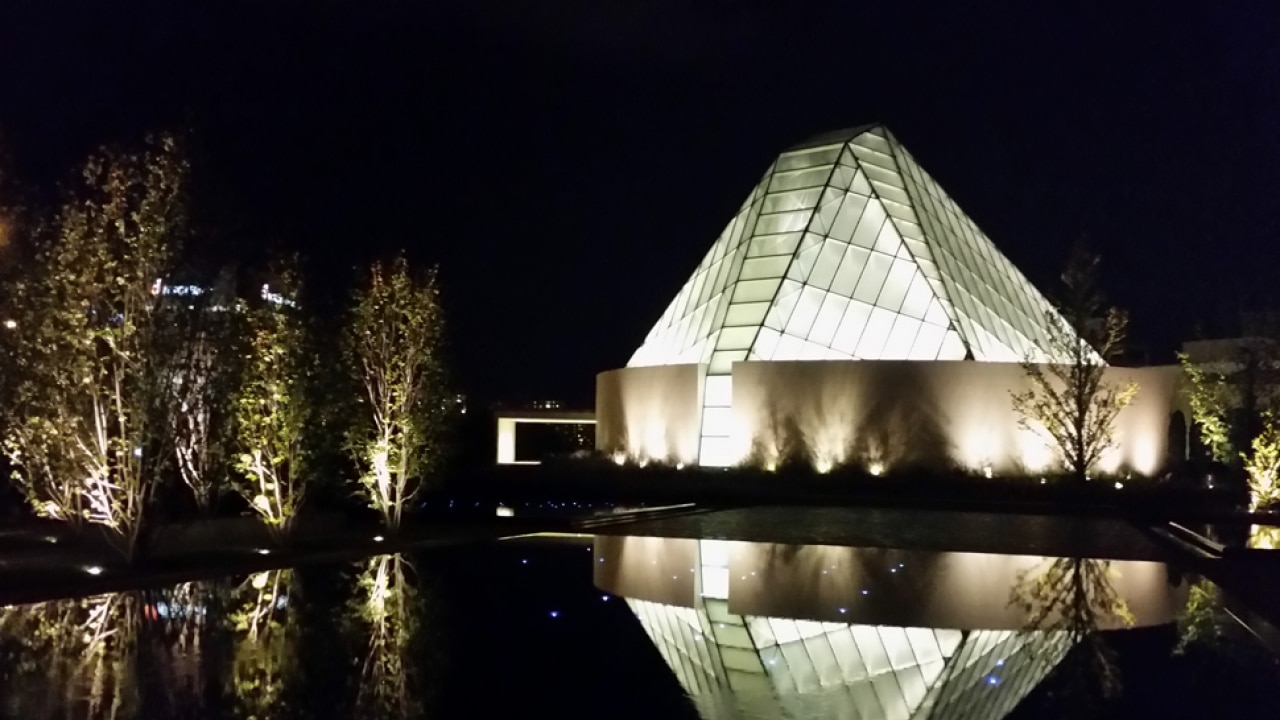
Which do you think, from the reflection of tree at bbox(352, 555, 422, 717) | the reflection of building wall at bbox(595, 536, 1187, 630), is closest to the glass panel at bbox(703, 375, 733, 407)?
the reflection of building wall at bbox(595, 536, 1187, 630)

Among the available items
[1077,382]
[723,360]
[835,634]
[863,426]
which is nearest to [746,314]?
[723,360]

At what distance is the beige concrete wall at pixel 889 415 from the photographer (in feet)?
104

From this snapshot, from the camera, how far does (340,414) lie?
20.9m

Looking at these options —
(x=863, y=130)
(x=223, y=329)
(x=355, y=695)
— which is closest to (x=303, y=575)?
(x=223, y=329)

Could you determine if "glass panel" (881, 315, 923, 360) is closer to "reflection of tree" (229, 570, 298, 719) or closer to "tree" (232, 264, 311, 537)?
"tree" (232, 264, 311, 537)

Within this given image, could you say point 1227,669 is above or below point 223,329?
below

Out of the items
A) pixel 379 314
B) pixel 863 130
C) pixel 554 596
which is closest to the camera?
pixel 554 596

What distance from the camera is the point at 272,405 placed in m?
18.3

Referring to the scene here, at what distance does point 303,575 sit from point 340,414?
5606mm

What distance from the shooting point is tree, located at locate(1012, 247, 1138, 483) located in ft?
100

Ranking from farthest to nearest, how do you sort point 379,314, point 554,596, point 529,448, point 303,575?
point 529,448 < point 379,314 < point 303,575 < point 554,596

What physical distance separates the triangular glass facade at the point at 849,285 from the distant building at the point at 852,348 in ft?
0.19

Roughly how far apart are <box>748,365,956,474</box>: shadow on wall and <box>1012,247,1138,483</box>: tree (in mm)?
2640

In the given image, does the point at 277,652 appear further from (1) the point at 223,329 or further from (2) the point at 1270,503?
(2) the point at 1270,503
